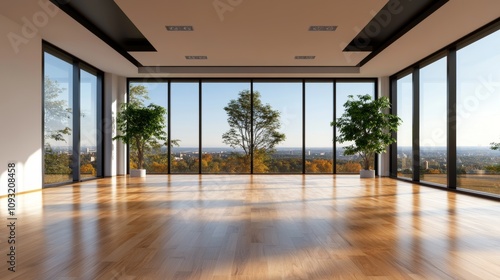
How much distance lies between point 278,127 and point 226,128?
1595 millimetres

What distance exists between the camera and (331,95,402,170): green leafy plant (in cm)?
1036

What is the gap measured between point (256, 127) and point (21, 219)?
7997 mm

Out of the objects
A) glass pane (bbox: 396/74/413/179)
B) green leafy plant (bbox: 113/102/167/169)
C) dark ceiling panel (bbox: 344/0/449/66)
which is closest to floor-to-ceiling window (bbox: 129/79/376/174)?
green leafy plant (bbox: 113/102/167/169)

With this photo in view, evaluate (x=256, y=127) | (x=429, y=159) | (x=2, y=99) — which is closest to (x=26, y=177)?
(x=2, y=99)

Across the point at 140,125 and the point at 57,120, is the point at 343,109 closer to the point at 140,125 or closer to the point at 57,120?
the point at 140,125

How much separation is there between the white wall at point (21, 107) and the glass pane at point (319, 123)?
729cm

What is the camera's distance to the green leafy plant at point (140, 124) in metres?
10.8

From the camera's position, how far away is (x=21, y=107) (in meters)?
6.91

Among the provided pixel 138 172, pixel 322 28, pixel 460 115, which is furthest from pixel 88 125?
pixel 460 115

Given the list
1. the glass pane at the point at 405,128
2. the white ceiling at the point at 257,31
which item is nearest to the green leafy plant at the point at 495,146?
the white ceiling at the point at 257,31

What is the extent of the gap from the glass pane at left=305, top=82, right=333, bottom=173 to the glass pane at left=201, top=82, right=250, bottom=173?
6.21 feet

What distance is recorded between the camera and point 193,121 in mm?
11812

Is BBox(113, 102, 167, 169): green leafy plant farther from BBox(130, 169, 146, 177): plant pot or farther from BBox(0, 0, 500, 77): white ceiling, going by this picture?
BBox(0, 0, 500, 77): white ceiling

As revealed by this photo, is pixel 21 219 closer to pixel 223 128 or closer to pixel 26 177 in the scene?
pixel 26 177
